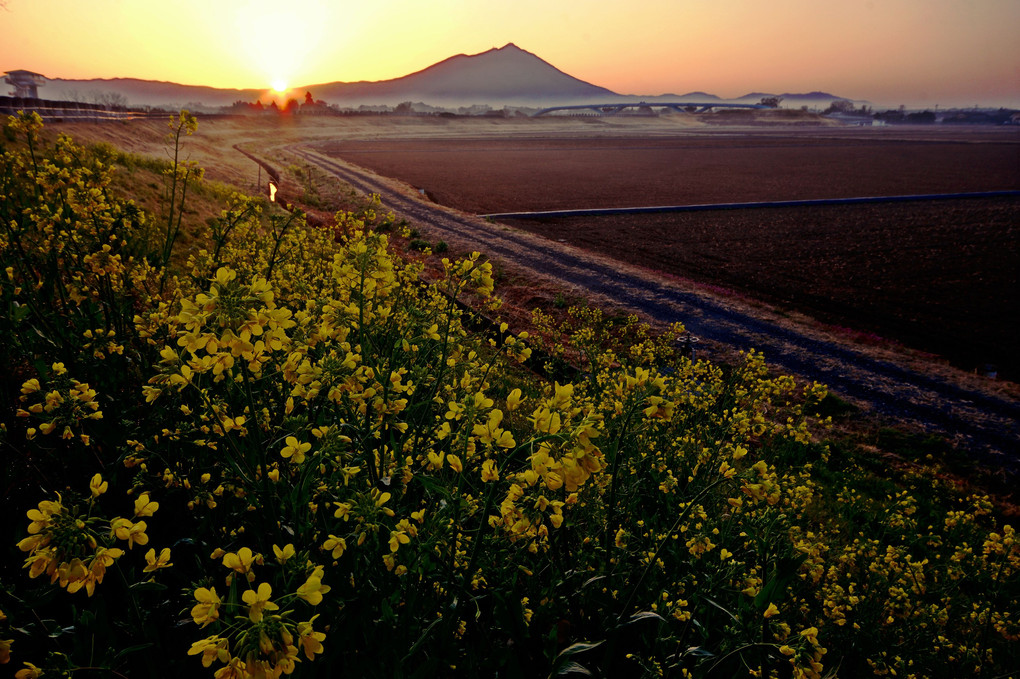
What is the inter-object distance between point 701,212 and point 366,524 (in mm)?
34340

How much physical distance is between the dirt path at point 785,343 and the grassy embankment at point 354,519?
662cm

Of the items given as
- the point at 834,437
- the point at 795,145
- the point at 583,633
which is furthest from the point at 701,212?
the point at 795,145

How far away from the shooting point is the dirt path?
390 inches

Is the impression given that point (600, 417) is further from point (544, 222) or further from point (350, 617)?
point (544, 222)

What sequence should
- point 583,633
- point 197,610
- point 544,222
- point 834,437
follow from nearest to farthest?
point 197,610 → point 583,633 → point 834,437 → point 544,222

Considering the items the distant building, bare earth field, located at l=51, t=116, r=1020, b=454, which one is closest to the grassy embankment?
bare earth field, located at l=51, t=116, r=1020, b=454

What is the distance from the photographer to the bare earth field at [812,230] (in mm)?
16250

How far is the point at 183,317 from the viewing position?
5.85ft

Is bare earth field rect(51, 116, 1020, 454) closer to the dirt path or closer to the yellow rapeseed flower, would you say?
the dirt path

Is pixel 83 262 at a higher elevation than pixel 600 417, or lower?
higher

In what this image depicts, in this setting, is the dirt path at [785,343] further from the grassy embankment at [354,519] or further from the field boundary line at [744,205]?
the grassy embankment at [354,519]

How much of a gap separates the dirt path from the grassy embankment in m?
6.62

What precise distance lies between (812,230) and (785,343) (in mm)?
18472

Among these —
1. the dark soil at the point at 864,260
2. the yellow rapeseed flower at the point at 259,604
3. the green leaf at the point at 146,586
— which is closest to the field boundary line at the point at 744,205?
the dark soil at the point at 864,260
